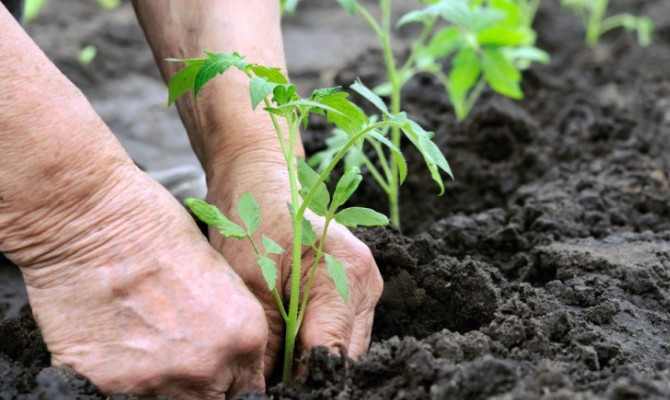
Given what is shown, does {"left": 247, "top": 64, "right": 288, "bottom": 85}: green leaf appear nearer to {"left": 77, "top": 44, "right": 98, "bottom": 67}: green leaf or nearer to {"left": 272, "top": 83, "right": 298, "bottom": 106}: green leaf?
{"left": 272, "top": 83, "right": 298, "bottom": 106}: green leaf

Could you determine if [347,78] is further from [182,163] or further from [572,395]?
[572,395]

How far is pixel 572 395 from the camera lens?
3.92ft

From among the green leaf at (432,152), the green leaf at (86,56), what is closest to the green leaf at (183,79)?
the green leaf at (432,152)

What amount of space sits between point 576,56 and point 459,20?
2.31 m

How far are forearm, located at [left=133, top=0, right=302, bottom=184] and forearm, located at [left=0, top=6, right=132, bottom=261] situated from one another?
17.9 inches

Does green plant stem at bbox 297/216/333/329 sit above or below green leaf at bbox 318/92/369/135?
below

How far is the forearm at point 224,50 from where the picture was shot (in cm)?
190

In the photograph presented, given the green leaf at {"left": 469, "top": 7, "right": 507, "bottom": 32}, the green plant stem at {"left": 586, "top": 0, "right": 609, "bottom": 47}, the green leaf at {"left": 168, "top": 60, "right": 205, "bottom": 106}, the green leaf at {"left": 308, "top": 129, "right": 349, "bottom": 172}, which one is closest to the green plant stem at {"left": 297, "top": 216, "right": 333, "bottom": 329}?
the green leaf at {"left": 168, "top": 60, "right": 205, "bottom": 106}

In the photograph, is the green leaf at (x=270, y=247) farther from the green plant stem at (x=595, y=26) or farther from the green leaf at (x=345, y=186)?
the green plant stem at (x=595, y=26)

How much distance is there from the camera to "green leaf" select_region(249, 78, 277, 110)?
129 centimetres

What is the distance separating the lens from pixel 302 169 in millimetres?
1475

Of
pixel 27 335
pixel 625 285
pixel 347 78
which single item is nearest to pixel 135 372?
pixel 27 335

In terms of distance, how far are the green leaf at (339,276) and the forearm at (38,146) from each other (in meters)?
0.45

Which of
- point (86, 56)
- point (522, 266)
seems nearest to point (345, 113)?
point (522, 266)
